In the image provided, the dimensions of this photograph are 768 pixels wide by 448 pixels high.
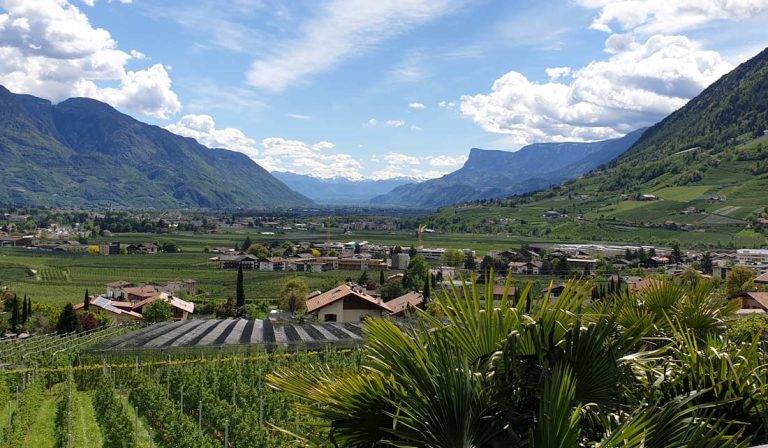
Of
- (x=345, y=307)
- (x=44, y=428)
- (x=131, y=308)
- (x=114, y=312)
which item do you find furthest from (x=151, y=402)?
(x=131, y=308)

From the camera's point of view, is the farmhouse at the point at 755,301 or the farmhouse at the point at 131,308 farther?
the farmhouse at the point at 131,308

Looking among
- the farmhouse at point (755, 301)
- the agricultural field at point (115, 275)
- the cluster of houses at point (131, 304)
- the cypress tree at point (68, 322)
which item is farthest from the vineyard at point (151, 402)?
the agricultural field at point (115, 275)

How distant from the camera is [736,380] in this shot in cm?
409

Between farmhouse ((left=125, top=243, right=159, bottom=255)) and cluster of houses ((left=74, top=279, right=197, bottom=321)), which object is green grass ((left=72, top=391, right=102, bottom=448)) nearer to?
cluster of houses ((left=74, top=279, right=197, bottom=321))

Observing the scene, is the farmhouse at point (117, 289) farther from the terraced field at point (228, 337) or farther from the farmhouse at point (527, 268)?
the farmhouse at point (527, 268)

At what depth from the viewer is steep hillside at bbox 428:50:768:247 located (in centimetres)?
12456

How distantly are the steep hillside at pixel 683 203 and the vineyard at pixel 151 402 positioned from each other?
110 meters

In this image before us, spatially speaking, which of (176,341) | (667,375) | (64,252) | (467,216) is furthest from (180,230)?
(667,375)

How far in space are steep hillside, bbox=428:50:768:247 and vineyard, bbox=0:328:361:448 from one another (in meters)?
110

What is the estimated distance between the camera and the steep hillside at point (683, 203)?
125m

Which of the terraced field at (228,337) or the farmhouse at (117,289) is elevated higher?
the terraced field at (228,337)

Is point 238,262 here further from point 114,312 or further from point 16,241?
point 16,241

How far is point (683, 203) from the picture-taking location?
143 metres

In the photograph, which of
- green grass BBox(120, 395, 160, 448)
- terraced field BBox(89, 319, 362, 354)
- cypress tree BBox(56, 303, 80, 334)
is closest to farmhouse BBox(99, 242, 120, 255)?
cypress tree BBox(56, 303, 80, 334)
